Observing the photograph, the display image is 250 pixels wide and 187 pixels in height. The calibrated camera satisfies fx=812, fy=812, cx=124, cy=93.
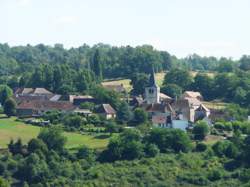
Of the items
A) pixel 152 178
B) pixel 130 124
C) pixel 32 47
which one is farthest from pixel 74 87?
pixel 32 47

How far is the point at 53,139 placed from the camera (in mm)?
54125

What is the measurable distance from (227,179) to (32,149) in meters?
12.7

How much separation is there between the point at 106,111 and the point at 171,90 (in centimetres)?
1447

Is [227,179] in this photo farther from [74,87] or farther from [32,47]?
[32,47]

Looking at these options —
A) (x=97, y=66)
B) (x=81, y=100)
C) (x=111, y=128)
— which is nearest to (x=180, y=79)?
(x=97, y=66)

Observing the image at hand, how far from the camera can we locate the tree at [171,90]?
8082cm

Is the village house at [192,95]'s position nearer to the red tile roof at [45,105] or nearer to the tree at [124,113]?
the red tile roof at [45,105]

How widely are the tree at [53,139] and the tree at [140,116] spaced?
11044 mm

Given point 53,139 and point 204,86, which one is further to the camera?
point 204,86

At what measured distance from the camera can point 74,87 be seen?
83875 mm

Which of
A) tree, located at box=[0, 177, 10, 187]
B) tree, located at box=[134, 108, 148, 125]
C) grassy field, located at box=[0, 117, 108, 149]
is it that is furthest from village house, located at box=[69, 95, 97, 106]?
tree, located at box=[0, 177, 10, 187]

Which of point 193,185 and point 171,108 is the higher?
point 171,108

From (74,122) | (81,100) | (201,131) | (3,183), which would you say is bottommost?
(3,183)

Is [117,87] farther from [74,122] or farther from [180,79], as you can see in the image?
[74,122]
